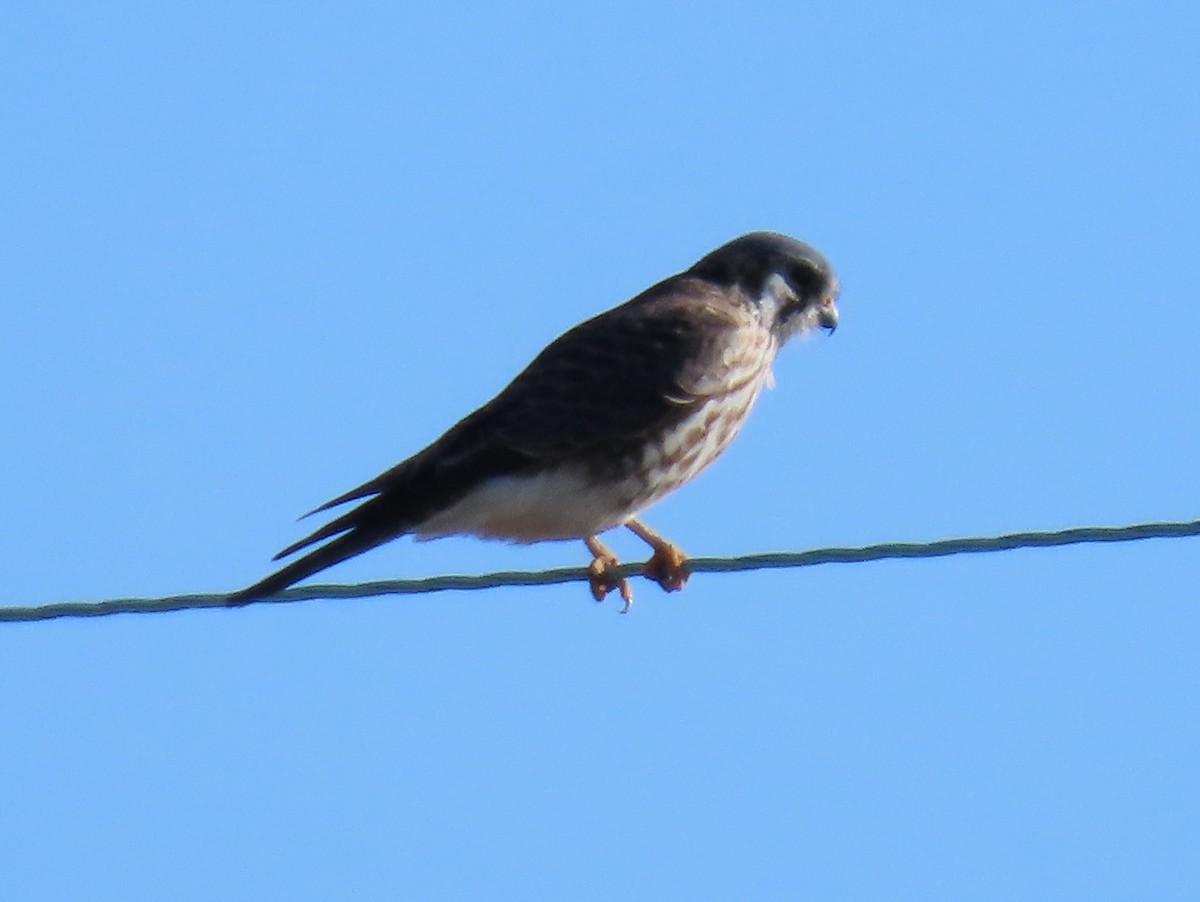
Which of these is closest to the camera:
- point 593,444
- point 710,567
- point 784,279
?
point 710,567

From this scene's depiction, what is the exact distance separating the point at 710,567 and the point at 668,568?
54.5 inches

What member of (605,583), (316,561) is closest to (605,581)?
(605,583)

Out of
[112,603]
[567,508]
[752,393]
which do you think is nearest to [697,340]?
[752,393]

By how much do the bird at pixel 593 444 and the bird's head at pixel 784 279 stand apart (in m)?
0.33

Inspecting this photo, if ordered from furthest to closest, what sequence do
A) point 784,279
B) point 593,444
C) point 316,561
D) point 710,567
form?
point 784,279
point 593,444
point 316,561
point 710,567

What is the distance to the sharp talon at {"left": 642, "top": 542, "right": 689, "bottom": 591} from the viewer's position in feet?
19.2

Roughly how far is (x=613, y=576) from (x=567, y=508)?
228mm

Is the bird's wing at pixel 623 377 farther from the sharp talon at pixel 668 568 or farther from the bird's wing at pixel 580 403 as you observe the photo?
the sharp talon at pixel 668 568

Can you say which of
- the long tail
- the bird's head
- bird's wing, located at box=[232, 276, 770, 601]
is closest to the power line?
the long tail

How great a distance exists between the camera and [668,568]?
5.86 meters

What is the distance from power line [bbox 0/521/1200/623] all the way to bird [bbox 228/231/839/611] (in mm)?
900

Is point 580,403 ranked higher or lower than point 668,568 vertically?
higher

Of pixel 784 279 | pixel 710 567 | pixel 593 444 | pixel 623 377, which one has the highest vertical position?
pixel 784 279

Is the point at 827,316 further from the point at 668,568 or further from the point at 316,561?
the point at 316,561
